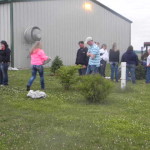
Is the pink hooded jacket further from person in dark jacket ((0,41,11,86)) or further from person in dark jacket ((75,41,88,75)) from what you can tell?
person in dark jacket ((75,41,88,75))

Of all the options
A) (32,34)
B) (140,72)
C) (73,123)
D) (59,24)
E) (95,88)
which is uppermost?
(59,24)

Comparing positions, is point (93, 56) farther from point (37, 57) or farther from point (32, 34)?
point (32, 34)

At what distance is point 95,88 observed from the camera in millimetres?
10250

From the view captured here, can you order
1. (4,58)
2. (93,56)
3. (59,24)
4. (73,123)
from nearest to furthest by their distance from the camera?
(73,123) < (93,56) < (4,58) < (59,24)

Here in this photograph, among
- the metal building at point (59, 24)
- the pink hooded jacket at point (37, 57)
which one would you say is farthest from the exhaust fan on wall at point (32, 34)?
the pink hooded jacket at point (37, 57)

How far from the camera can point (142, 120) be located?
26.7 feet

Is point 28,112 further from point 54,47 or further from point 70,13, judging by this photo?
point 70,13

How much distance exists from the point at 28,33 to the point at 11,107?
14154mm

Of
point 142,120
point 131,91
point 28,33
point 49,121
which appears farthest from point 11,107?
point 28,33

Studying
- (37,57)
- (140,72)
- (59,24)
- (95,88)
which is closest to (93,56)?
(37,57)

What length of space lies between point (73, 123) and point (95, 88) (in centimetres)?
263

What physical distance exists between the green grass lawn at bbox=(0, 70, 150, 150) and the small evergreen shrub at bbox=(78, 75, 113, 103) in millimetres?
259

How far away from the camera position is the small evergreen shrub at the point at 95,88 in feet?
33.6

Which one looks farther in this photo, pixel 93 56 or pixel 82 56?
pixel 82 56
